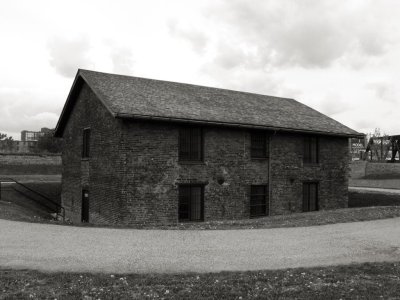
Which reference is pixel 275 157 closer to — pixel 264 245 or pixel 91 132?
pixel 91 132

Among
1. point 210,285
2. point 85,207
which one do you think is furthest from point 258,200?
point 210,285

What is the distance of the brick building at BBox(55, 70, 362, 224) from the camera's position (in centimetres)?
1794

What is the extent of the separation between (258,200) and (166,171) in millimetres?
5380

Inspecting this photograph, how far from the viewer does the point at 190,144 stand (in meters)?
19.4

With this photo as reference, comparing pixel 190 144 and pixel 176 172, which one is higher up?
pixel 190 144

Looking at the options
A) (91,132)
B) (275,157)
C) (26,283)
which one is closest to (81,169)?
(91,132)

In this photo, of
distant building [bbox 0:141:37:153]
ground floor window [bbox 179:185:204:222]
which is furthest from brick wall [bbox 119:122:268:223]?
distant building [bbox 0:141:37:153]

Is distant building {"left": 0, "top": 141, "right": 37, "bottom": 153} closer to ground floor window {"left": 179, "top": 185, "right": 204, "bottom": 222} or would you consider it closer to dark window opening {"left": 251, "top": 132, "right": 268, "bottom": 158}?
dark window opening {"left": 251, "top": 132, "right": 268, "bottom": 158}

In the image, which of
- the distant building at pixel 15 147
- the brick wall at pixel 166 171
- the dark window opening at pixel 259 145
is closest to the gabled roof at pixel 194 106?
the brick wall at pixel 166 171

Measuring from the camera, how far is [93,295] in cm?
662

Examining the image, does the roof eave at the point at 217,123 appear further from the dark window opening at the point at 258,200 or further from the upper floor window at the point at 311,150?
the dark window opening at the point at 258,200

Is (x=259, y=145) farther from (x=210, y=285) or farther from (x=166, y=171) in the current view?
(x=210, y=285)

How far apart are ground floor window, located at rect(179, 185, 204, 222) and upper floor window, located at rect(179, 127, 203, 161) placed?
1314 millimetres

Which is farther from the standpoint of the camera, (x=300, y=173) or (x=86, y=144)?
(x=300, y=173)
